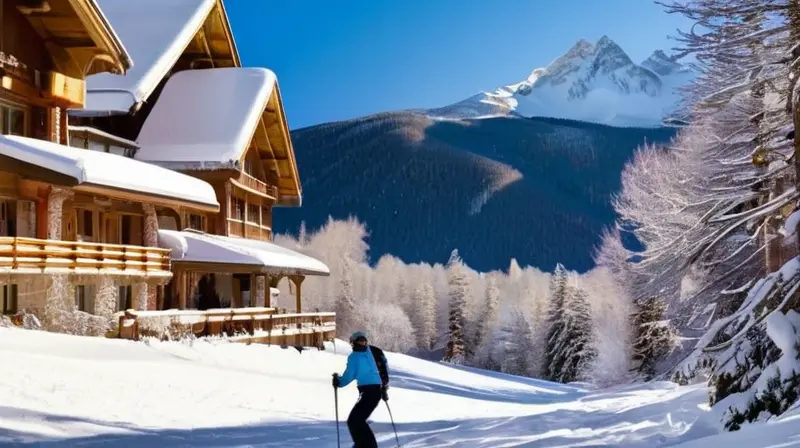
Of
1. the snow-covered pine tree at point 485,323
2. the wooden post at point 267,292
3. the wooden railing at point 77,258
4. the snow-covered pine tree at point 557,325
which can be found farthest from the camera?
the snow-covered pine tree at point 485,323

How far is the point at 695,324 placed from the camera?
28.5m

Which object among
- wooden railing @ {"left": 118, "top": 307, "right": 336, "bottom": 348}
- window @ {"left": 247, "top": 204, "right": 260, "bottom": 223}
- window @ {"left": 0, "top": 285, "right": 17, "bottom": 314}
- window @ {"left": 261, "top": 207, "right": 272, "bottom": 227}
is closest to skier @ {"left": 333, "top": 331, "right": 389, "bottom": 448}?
wooden railing @ {"left": 118, "top": 307, "right": 336, "bottom": 348}

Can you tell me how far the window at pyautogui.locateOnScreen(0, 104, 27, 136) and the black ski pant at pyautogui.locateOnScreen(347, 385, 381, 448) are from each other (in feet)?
56.1

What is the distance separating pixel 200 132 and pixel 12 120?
9.55 m

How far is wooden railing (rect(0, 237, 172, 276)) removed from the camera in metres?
19.4

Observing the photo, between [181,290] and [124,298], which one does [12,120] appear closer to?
[124,298]

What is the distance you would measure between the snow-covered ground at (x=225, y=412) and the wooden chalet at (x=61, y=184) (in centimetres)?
243

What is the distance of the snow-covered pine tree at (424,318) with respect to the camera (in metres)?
109

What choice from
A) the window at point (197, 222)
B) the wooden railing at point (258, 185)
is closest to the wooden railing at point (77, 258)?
the window at point (197, 222)

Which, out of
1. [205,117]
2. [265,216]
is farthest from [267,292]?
[265,216]

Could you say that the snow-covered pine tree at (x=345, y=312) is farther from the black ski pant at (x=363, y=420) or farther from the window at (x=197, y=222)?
the black ski pant at (x=363, y=420)

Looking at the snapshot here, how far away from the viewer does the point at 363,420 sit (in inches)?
420

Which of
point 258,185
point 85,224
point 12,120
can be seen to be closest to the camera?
point 12,120

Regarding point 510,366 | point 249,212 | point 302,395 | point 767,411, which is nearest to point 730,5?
point 767,411
